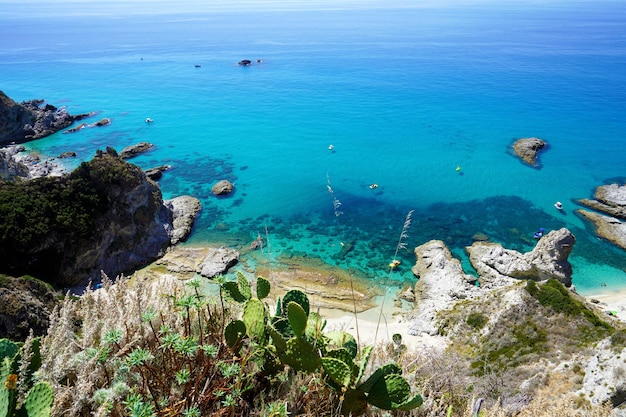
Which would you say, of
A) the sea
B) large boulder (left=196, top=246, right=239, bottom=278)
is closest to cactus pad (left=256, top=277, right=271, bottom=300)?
the sea

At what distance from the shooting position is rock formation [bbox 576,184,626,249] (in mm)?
29642

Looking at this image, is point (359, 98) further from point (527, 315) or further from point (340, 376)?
point (340, 376)

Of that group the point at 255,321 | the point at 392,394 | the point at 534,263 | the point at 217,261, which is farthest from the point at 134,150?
the point at 392,394

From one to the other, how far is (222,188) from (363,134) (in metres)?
25.6

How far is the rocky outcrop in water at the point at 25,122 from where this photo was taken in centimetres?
4694

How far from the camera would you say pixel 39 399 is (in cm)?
309

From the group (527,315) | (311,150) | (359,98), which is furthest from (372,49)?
(527,315)

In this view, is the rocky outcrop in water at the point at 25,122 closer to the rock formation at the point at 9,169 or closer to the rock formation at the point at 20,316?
the rock formation at the point at 9,169

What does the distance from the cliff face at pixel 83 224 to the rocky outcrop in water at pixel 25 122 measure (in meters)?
29.4

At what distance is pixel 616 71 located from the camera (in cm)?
8206

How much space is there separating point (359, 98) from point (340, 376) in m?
70.1

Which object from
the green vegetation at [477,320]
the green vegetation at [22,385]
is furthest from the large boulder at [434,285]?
the green vegetation at [22,385]

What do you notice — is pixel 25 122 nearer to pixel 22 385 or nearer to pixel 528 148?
pixel 22 385

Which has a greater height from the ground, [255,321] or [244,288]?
[255,321]
